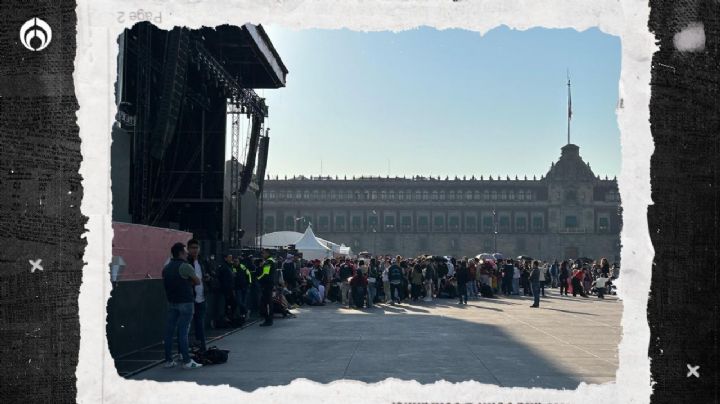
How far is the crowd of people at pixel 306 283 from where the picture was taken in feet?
27.1

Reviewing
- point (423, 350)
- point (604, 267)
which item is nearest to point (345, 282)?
point (423, 350)

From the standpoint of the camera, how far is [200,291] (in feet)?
29.6

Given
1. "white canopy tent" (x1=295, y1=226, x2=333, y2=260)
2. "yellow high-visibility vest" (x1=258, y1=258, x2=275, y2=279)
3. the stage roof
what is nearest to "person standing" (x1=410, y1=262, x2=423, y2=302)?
the stage roof

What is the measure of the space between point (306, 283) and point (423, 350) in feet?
36.8

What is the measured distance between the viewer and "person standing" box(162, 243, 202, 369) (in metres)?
8.05

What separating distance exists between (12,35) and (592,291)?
1023 inches

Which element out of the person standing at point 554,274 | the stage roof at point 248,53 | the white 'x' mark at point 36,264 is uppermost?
the stage roof at point 248,53

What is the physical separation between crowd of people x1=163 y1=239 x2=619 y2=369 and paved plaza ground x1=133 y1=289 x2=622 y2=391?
66 centimetres

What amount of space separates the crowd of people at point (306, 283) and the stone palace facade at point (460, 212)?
5332 cm

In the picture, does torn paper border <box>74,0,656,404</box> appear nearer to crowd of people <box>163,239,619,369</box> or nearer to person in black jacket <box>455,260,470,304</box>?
crowd of people <box>163,239,619,369</box>

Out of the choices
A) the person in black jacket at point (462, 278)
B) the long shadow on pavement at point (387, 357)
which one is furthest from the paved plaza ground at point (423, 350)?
the person in black jacket at point (462, 278)

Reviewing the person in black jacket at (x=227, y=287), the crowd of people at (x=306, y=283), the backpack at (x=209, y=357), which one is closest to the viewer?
the crowd of people at (x=306, y=283)

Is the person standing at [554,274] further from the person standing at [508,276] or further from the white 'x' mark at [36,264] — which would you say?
the white 'x' mark at [36,264]

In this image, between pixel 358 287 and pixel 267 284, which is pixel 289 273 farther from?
pixel 267 284
